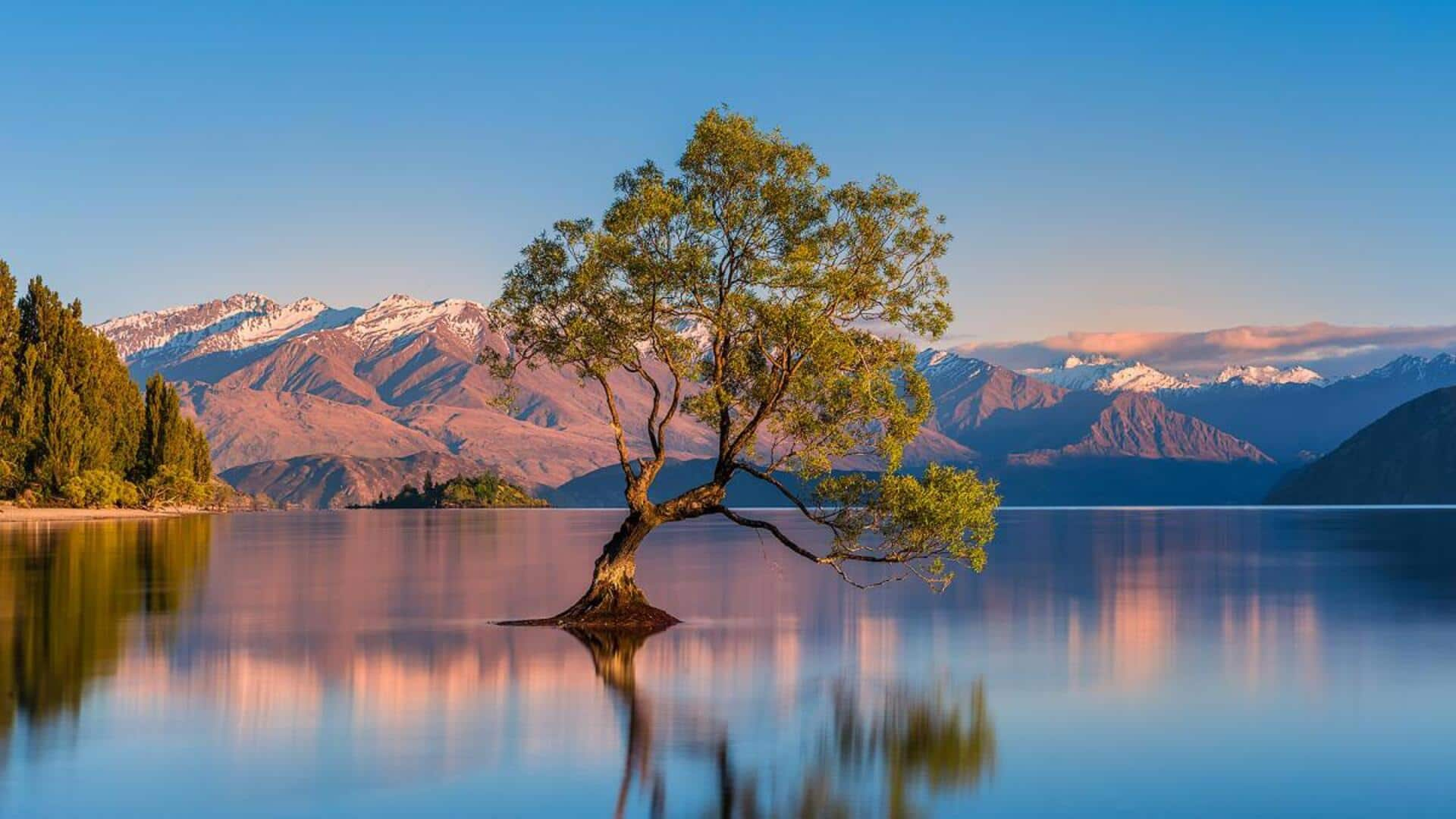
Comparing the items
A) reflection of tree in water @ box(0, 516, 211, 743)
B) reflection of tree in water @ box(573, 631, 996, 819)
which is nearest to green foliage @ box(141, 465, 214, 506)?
reflection of tree in water @ box(0, 516, 211, 743)

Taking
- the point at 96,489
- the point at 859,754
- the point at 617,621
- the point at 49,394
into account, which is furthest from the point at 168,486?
the point at 859,754

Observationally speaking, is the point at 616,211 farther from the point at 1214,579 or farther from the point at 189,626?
the point at 1214,579

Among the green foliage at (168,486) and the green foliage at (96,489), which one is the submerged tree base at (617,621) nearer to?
the green foliage at (96,489)

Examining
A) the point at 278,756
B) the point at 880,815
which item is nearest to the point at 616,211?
the point at 278,756

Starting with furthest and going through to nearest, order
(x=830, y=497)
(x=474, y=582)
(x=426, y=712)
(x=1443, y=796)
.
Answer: (x=474, y=582) < (x=830, y=497) < (x=426, y=712) < (x=1443, y=796)

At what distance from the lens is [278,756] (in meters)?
25.1

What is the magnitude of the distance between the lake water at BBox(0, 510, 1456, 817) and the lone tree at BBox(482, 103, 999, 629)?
484cm

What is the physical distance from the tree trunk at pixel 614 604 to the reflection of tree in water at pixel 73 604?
13.0 metres

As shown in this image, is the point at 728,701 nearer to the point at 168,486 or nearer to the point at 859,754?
the point at 859,754

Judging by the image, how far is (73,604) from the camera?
174 feet

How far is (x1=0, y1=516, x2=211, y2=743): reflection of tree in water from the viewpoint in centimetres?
Answer: 3241

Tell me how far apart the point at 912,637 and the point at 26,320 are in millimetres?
139815

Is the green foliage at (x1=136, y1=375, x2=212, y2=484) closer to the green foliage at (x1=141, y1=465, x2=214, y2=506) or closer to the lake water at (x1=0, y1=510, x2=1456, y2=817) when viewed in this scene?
the green foliage at (x1=141, y1=465, x2=214, y2=506)

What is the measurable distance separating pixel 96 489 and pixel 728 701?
494 feet
